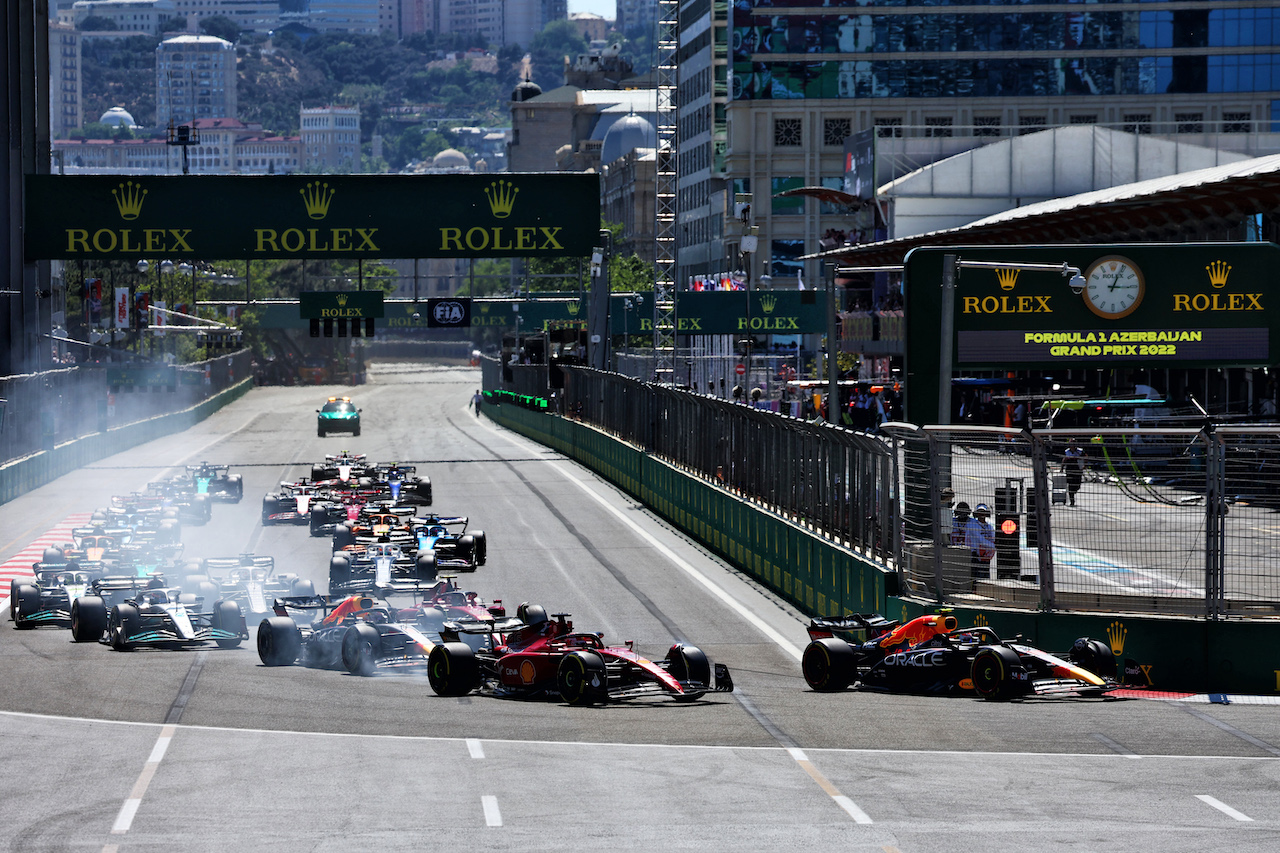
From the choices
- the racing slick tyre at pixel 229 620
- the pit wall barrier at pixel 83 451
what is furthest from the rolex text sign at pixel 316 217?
the racing slick tyre at pixel 229 620

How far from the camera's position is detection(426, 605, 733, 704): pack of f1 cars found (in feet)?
58.4

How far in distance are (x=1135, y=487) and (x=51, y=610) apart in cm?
1498

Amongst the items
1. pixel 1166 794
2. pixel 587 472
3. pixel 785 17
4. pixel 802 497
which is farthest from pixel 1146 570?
Answer: pixel 785 17

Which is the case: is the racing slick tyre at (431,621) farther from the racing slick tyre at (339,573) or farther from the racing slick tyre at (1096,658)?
the racing slick tyre at (1096,658)

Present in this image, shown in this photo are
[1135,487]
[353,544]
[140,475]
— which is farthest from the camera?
[140,475]

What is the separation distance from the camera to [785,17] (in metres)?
117

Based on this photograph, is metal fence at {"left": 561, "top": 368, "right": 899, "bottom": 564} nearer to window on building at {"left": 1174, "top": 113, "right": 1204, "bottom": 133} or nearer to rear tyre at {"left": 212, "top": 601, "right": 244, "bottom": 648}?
rear tyre at {"left": 212, "top": 601, "right": 244, "bottom": 648}

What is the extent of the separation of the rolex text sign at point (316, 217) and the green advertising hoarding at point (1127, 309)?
20.9m

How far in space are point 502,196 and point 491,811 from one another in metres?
32.6

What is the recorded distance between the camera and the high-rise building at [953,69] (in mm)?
116812

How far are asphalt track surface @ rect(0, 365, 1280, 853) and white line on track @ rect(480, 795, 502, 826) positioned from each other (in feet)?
0.15

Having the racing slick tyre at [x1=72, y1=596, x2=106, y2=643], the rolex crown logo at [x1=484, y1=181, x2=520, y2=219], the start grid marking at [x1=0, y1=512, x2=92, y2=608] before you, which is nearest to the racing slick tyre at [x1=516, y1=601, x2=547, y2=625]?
the racing slick tyre at [x1=72, y1=596, x2=106, y2=643]

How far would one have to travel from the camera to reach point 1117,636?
1881 centimetres

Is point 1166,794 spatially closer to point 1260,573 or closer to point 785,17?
Result: point 1260,573
